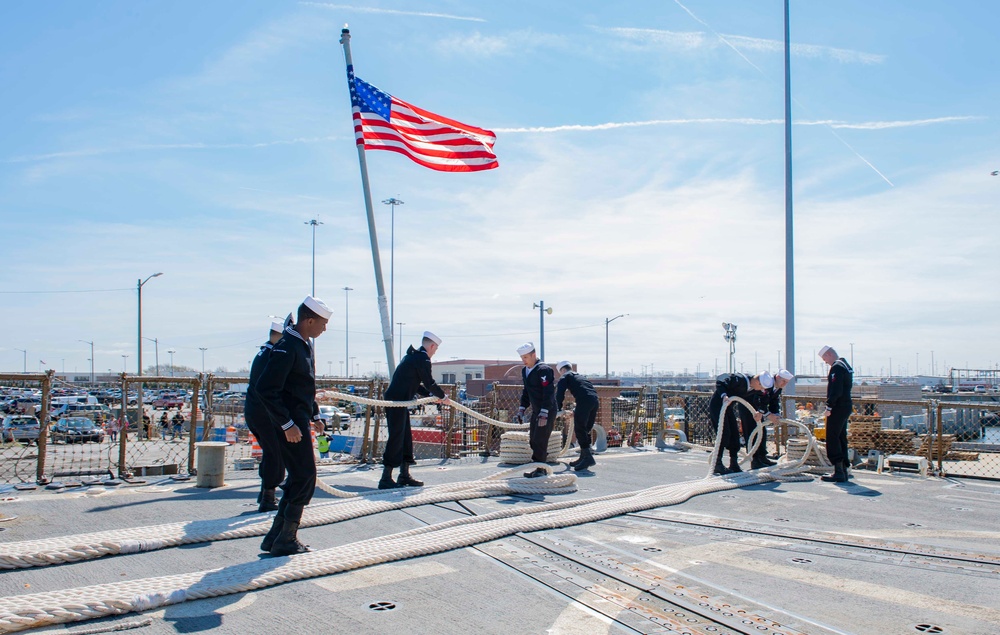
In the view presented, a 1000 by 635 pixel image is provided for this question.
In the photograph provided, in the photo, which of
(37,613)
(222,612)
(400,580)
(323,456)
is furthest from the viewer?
(323,456)

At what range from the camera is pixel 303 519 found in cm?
636

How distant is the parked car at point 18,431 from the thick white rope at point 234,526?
13.8m

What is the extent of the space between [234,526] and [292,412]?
4.75ft

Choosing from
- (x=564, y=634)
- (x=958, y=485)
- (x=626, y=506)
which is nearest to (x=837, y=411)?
(x=958, y=485)

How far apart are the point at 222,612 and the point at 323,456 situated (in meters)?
9.07

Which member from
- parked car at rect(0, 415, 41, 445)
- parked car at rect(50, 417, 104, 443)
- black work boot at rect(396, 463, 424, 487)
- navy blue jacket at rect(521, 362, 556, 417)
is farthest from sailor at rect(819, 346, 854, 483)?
parked car at rect(0, 415, 41, 445)

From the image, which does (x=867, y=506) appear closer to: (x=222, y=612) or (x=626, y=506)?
(x=626, y=506)

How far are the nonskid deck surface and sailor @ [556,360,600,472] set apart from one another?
3.08 m

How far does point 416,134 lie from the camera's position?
12836 mm

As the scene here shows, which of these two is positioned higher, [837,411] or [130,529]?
[837,411]

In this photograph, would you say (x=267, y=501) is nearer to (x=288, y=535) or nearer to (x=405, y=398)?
(x=288, y=535)

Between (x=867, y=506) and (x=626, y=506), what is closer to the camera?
(x=626, y=506)

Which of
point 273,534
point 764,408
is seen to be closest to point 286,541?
point 273,534

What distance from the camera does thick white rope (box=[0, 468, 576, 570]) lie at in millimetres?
5035
